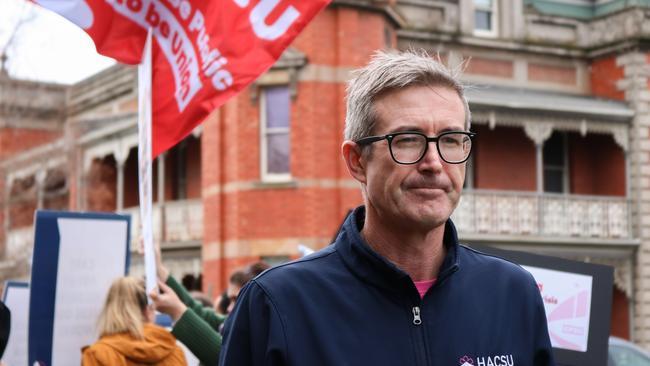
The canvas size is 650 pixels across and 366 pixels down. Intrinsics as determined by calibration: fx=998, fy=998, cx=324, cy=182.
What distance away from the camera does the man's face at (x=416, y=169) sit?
2523 millimetres

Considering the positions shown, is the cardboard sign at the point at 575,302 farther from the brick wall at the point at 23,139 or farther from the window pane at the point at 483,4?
the brick wall at the point at 23,139

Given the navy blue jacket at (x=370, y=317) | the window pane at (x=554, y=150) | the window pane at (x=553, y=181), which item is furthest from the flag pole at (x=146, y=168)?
the window pane at (x=554, y=150)

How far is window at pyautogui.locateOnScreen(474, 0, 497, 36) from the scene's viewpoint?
25828mm

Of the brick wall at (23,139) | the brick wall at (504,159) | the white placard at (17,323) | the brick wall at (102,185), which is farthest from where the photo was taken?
the brick wall at (23,139)

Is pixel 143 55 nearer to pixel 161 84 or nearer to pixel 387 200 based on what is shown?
pixel 161 84

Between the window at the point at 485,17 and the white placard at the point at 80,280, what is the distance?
21.0m

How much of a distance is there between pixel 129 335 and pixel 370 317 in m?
3.20

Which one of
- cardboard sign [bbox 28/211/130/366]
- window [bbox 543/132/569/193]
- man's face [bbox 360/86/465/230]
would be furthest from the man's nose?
window [bbox 543/132/569/193]

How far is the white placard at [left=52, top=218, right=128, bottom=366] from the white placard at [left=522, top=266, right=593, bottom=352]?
2.52 m

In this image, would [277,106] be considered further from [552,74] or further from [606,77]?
[606,77]

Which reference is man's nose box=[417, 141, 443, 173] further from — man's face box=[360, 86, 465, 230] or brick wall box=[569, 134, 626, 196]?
brick wall box=[569, 134, 626, 196]

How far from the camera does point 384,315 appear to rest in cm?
251

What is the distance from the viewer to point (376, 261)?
2539 millimetres

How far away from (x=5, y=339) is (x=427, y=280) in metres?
2.55
